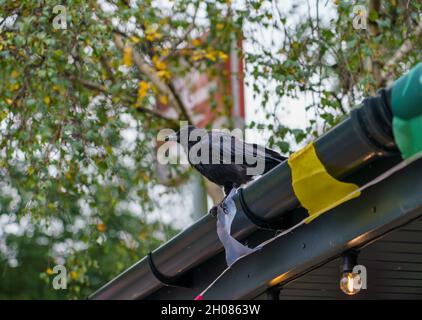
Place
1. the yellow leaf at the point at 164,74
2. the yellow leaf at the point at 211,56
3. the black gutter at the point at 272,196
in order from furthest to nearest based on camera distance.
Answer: the yellow leaf at the point at 211,56
the yellow leaf at the point at 164,74
the black gutter at the point at 272,196

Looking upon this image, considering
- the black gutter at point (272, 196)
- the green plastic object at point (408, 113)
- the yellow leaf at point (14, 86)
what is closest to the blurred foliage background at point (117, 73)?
the yellow leaf at point (14, 86)

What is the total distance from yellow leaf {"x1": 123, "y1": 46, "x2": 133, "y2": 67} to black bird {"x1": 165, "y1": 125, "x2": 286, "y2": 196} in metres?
4.02

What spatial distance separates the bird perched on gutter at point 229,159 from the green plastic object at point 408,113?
1996 millimetres

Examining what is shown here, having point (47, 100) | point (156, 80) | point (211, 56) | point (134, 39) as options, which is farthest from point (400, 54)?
point (47, 100)

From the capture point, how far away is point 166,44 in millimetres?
12219

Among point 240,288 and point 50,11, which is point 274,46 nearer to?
point 50,11

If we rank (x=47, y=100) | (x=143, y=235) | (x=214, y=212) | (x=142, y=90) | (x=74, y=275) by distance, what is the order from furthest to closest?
(x=143, y=235), (x=74, y=275), (x=142, y=90), (x=47, y=100), (x=214, y=212)

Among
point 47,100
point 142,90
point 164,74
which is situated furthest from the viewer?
point 164,74

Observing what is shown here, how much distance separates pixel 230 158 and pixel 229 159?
1 cm

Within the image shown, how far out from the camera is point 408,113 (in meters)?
3.93

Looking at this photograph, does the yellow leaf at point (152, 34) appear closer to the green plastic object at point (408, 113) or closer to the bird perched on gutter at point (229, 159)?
the bird perched on gutter at point (229, 159)

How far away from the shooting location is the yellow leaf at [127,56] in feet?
34.8

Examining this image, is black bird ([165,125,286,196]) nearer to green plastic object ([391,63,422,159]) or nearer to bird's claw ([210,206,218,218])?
bird's claw ([210,206,218,218])

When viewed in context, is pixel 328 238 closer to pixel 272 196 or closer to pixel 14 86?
pixel 272 196
